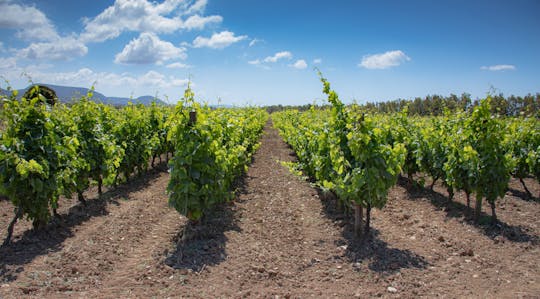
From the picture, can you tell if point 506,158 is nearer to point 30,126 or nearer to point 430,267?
point 430,267

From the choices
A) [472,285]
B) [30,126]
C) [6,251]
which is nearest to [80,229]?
[6,251]

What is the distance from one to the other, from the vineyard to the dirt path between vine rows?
0.03 meters

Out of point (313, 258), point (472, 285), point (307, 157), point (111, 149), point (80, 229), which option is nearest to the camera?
point (472, 285)

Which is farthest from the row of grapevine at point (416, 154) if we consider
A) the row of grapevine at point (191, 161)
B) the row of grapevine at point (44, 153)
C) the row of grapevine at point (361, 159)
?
the row of grapevine at point (44, 153)

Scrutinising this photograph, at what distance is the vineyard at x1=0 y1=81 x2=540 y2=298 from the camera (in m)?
4.38

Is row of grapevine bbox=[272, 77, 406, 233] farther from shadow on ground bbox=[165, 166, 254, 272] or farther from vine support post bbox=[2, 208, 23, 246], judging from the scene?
vine support post bbox=[2, 208, 23, 246]

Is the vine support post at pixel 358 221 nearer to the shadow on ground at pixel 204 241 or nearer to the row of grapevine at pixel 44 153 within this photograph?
the shadow on ground at pixel 204 241

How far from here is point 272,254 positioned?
16.9 ft

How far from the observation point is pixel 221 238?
5672 mm

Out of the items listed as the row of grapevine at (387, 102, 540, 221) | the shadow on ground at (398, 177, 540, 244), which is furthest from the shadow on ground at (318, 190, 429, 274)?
the row of grapevine at (387, 102, 540, 221)

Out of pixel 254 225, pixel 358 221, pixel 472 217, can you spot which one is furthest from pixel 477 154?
pixel 254 225

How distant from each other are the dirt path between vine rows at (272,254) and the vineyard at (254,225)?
3cm

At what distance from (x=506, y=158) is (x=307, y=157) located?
4139 millimetres

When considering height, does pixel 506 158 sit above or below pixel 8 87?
below
